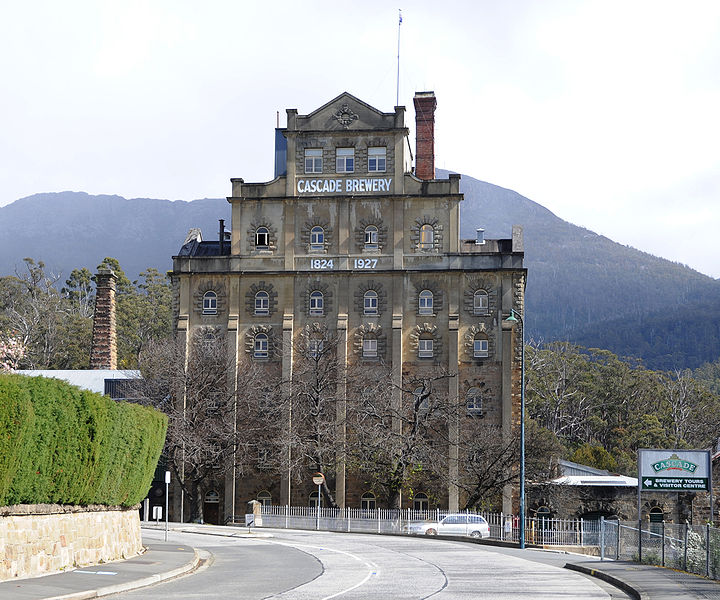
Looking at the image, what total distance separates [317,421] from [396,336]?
290 inches

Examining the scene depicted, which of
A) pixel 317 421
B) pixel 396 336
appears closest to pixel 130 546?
pixel 317 421

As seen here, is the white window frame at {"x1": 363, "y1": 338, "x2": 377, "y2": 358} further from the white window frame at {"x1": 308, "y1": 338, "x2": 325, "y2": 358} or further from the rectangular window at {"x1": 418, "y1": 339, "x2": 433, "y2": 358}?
the rectangular window at {"x1": 418, "y1": 339, "x2": 433, "y2": 358}

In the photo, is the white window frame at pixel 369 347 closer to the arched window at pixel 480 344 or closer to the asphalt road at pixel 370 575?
the arched window at pixel 480 344

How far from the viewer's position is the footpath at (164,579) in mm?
20216

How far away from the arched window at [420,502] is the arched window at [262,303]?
46.5 feet

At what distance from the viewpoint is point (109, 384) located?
217ft

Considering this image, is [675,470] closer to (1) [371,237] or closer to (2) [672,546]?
(2) [672,546]

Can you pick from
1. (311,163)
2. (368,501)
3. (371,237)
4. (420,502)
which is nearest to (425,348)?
(371,237)

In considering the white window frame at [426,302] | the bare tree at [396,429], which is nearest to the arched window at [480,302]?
the white window frame at [426,302]

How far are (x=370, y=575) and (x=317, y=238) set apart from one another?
4151 cm

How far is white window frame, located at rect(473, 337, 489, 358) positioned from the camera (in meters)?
63.5

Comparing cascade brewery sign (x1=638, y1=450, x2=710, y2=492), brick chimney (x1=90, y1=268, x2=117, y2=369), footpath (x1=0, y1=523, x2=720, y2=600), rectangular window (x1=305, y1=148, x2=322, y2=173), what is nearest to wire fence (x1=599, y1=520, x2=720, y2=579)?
footpath (x1=0, y1=523, x2=720, y2=600)

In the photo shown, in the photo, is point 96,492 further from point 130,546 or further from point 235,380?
point 235,380

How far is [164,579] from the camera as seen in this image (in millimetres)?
24672
